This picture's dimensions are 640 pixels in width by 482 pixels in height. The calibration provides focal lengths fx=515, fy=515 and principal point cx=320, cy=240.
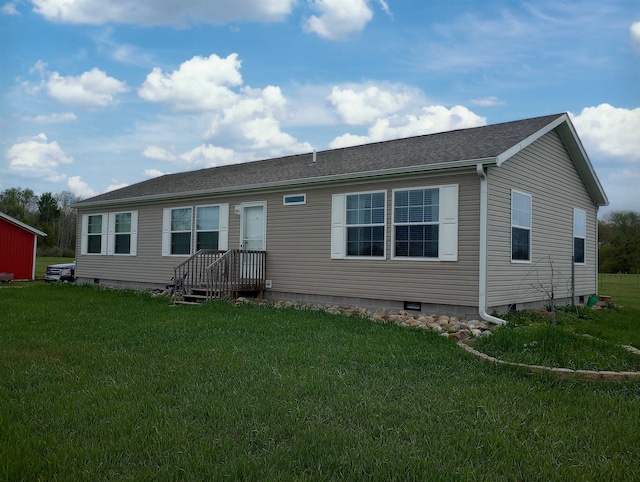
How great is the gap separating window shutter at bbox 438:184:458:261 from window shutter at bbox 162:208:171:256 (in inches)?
322

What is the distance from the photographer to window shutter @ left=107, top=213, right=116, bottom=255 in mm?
16312

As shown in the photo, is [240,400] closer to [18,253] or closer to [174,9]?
[174,9]

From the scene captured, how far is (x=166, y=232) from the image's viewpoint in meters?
14.5

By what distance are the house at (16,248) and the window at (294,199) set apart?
14.3 m

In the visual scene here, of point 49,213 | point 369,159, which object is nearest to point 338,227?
point 369,159

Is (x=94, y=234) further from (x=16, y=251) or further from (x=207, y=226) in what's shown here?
(x=16, y=251)

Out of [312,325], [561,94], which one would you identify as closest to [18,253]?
[312,325]

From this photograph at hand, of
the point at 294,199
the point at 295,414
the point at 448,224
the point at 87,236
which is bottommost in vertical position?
the point at 295,414

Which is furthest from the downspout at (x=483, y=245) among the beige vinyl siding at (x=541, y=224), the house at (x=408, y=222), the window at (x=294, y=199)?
the window at (x=294, y=199)

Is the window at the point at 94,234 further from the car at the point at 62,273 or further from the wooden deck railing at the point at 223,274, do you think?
the wooden deck railing at the point at 223,274

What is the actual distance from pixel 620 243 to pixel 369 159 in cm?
2614

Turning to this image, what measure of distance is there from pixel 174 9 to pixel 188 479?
9.10m

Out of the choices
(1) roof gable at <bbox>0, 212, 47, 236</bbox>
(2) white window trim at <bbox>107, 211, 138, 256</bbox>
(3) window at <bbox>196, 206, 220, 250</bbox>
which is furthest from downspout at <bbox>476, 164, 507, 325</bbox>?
(1) roof gable at <bbox>0, 212, 47, 236</bbox>

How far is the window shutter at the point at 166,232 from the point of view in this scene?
1442 cm
